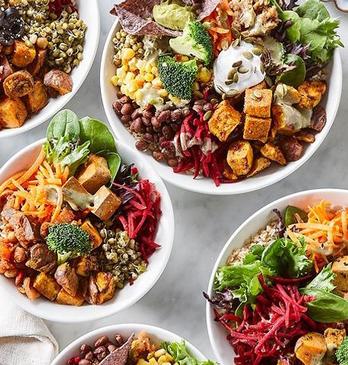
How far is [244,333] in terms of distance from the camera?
3777 mm

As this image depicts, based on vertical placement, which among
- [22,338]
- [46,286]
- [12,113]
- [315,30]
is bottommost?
[22,338]

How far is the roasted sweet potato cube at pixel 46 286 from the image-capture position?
3.83m

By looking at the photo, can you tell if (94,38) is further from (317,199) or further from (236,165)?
(317,199)

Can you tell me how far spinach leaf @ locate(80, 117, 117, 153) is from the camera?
394 centimetres

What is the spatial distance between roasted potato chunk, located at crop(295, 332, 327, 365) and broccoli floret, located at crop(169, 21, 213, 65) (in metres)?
1.22

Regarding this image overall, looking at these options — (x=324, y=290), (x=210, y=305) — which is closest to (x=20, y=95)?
(x=210, y=305)

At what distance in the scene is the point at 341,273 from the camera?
3.76 m

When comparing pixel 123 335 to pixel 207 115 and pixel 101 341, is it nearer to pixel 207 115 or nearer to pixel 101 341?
pixel 101 341

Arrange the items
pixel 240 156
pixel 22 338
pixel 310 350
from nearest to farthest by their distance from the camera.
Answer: pixel 310 350 → pixel 240 156 → pixel 22 338

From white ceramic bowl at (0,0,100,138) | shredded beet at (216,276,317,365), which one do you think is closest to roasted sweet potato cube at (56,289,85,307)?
shredded beet at (216,276,317,365)

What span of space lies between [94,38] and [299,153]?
1.04 metres

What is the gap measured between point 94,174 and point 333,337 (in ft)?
3.94

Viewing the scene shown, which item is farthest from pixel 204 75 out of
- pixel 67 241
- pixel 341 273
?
pixel 341 273

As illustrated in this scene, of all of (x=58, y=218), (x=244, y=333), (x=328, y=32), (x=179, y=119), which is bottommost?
(x=244, y=333)
